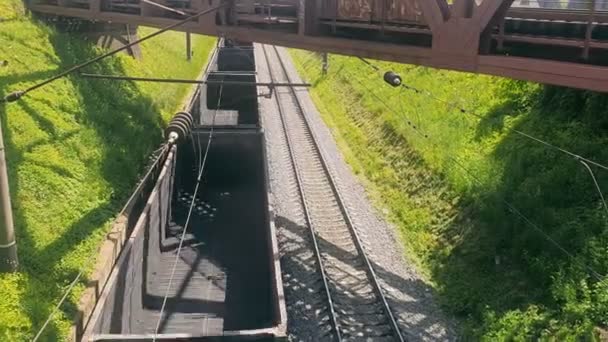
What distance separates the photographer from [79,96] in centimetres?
1630

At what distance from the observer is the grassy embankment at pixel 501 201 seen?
10539mm

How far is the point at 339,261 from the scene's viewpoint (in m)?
13.2

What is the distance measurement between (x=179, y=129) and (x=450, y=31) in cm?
997

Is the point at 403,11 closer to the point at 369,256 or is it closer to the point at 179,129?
the point at 369,256

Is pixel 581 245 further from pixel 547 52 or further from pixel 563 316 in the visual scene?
pixel 547 52

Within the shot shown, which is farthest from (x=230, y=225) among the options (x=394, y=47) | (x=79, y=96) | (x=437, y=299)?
(x=394, y=47)

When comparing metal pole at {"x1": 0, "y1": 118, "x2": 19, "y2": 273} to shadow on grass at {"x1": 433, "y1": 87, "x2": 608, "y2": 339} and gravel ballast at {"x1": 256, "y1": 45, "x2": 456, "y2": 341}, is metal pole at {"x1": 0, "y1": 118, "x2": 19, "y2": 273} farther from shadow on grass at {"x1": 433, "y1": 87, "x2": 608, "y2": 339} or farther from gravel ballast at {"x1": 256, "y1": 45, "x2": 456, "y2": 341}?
shadow on grass at {"x1": 433, "y1": 87, "x2": 608, "y2": 339}

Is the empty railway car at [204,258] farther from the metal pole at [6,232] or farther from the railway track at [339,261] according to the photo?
the metal pole at [6,232]

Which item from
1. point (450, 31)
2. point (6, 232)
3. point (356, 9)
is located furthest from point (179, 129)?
point (450, 31)

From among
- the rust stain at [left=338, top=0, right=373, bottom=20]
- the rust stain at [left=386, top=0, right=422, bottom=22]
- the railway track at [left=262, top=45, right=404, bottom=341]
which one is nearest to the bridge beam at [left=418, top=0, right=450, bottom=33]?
the rust stain at [left=386, top=0, right=422, bottom=22]

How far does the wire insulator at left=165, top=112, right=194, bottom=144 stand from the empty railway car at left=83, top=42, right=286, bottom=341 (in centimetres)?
38

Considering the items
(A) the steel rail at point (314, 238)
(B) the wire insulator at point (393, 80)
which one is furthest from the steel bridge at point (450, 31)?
(A) the steel rail at point (314, 238)

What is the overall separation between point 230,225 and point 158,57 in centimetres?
1350

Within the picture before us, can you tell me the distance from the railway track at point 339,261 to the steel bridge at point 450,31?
15.7ft
